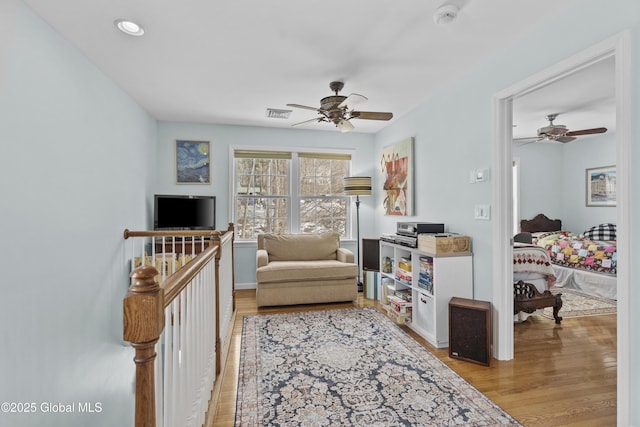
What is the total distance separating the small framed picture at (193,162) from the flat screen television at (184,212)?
0.44 m

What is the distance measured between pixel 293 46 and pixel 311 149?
8.28 ft

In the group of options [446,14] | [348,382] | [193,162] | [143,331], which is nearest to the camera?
[143,331]

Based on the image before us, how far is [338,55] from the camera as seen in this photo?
2.62m

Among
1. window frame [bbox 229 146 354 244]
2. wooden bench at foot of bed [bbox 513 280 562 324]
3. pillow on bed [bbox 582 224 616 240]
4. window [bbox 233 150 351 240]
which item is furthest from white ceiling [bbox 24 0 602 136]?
pillow on bed [bbox 582 224 616 240]

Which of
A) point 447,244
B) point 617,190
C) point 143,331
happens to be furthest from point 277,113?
point 143,331

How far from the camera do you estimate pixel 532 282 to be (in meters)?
3.24

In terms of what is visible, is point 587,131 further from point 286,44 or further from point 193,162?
point 193,162

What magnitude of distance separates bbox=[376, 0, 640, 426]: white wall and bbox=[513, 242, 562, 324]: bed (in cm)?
69

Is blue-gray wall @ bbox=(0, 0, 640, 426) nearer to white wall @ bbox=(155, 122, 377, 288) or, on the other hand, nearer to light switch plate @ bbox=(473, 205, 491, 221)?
light switch plate @ bbox=(473, 205, 491, 221)

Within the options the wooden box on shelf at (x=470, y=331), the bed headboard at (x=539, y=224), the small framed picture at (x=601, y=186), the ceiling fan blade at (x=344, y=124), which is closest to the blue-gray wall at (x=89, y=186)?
the wooden box on shelf at (x=470, y=331)

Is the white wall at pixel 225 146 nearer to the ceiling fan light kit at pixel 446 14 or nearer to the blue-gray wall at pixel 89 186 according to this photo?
the blue-gray wall at pixel 89 186

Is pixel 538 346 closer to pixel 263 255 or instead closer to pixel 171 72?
pixel 263 255

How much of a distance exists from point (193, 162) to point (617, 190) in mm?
4536

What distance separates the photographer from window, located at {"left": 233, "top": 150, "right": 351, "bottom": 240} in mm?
4855
